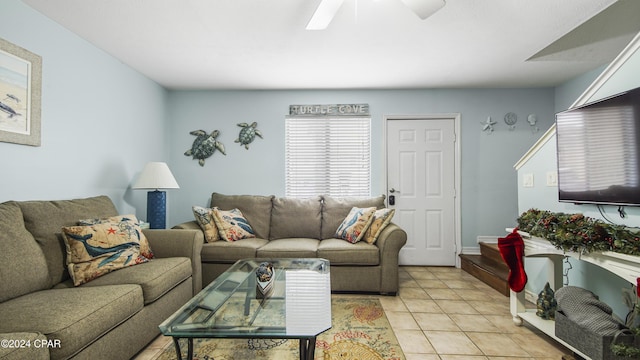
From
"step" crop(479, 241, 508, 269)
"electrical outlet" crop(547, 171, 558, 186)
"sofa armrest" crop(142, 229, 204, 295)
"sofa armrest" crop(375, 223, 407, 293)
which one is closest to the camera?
"electrical outlet" crop(547, 171, 558, 186)

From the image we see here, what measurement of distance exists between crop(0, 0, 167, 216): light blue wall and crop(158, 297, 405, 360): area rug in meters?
1.62

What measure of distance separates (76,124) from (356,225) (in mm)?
2757

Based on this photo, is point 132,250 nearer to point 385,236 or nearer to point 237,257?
point 237,257

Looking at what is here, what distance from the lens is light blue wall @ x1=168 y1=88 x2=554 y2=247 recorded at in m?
3.90

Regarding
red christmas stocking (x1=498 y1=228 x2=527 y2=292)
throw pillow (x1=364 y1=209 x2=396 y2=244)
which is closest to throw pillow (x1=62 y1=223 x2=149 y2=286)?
throw pillow (x1=364 y1=209 x2=396 y2=244)

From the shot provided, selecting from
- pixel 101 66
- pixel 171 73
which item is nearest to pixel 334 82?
pixel 171 73

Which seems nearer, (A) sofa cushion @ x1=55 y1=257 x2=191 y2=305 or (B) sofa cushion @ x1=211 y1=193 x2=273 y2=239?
(A) sofa cushion @ x1=55 y1=257 x2=191 y2=305

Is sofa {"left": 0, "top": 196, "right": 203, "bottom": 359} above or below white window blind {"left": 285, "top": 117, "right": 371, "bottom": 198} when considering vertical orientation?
below

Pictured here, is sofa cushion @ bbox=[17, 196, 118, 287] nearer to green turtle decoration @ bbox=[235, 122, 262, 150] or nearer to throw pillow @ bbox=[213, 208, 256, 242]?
throw pillow @ bbox=[213, 208, 256, 242]

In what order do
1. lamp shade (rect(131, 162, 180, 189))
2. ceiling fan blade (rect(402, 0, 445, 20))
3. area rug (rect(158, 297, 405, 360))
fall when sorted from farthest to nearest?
lamp shade (rect(131, 162, 180, 189))
area rug (rect(158, 297, 405, 360))
ceiling fan blade (rect(402, 0, 445, 20))

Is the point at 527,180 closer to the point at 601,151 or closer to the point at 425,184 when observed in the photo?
the point at 601,151

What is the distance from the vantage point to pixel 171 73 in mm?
3406

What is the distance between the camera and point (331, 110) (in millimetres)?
3969

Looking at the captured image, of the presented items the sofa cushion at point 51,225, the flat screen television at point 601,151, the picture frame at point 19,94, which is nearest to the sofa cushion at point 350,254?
the flat screen television at point 601,151
